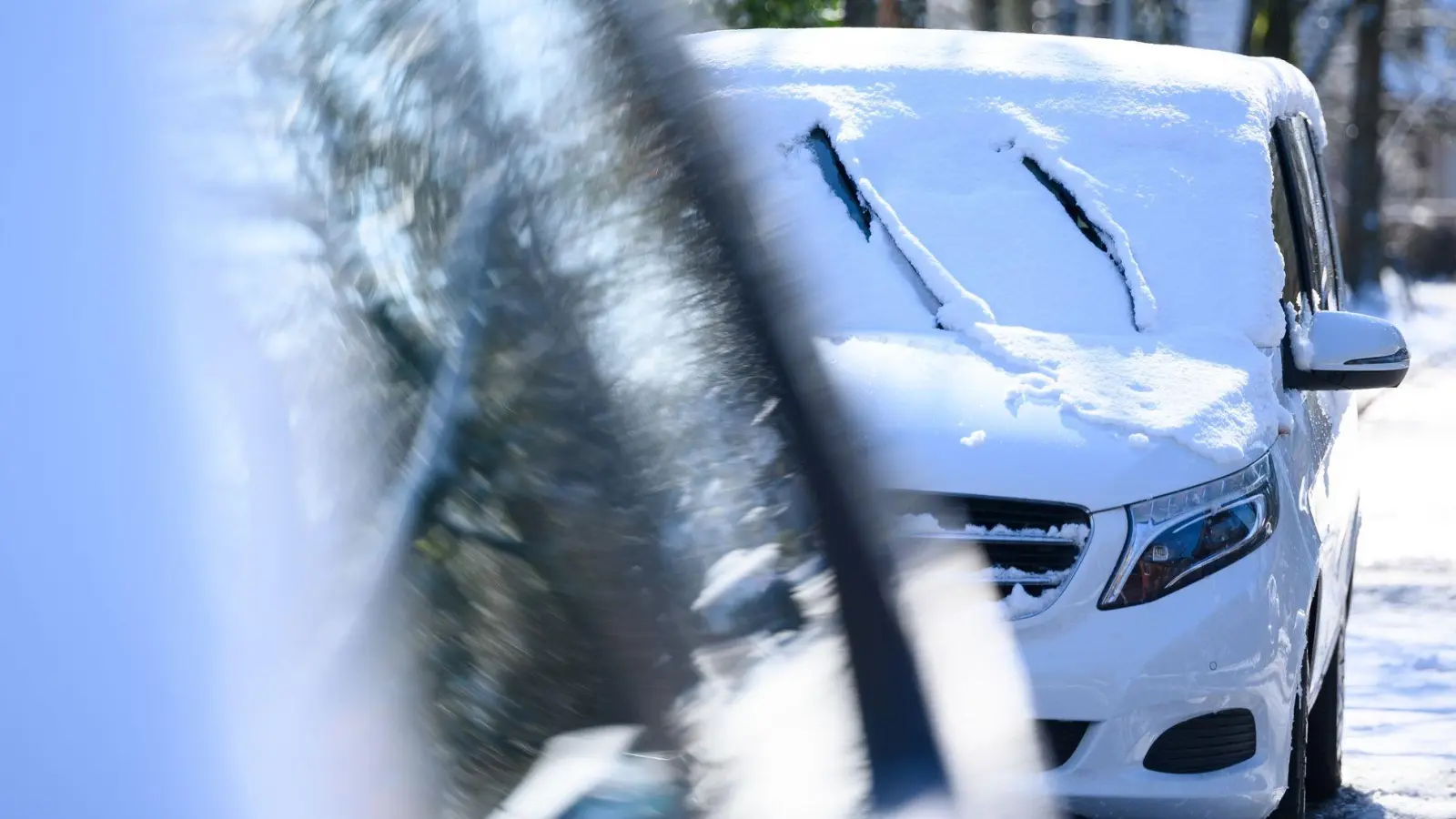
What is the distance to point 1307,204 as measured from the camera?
5.42m

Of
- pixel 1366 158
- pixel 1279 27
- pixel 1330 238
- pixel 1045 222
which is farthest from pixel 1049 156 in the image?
pixel 1366 158

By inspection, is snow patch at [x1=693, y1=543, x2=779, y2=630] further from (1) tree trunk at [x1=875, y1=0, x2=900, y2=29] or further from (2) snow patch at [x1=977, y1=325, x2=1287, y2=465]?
(1) tree trunk at [x1=875, y1=0, x2=900, y2=29]

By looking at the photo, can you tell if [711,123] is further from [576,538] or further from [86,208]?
[86,208]

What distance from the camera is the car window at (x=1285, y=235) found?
4.77 meters

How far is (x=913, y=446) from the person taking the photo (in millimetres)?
3781

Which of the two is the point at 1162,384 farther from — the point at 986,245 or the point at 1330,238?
the point at 1330,238

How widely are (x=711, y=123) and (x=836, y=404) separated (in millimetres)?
308

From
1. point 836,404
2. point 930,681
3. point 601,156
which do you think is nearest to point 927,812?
point 930,681

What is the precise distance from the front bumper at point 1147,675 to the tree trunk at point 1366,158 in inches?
877

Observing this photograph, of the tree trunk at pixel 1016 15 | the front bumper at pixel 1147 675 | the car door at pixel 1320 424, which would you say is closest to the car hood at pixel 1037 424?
the front bumper at pixel 1147 675

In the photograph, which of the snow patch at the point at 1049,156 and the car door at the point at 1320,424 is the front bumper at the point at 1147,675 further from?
the snow patch at the point at 1049,156

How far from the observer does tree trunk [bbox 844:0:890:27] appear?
13328 millimetres

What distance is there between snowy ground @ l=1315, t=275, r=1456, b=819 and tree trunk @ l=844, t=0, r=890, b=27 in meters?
4.40

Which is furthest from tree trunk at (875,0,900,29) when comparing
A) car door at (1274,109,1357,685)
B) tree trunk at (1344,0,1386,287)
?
Result: tree trunk at (1344,0,1386,287)
